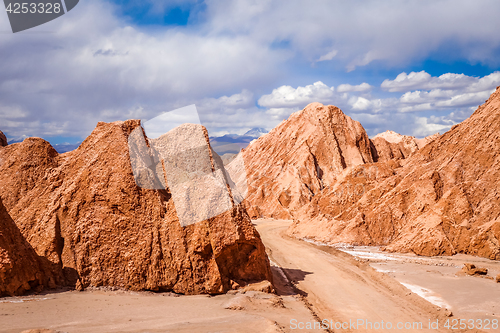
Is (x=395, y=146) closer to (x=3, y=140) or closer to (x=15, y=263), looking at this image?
(x=3, y=140)

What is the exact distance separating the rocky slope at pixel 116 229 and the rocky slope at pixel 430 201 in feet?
42.2

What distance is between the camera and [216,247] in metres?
10.2

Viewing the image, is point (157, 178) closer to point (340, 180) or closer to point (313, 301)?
point (313, 301)

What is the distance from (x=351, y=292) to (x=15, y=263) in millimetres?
10400

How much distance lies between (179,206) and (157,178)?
126cm

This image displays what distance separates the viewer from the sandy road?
10406 millimetres

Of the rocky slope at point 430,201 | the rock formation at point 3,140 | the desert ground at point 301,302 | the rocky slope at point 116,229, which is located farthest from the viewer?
the rocky slope at point 430,201

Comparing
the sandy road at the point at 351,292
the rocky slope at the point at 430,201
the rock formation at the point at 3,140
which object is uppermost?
the rock formation at the point at 3,140

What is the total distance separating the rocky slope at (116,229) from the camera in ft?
31.0

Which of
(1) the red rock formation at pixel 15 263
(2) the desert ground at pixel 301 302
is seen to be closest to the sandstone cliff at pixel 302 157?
(2) the desert ground at pixel 301 302

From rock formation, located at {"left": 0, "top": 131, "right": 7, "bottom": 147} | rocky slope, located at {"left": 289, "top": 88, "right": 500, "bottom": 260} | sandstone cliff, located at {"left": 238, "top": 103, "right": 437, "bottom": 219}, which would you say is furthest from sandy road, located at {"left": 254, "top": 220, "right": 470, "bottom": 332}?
sandstone cliff, located at {"left": 238, "top": 103, "right": 437, "bottom": 219}

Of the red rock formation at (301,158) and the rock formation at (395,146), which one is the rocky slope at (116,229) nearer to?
the red rock formation at (301,158)

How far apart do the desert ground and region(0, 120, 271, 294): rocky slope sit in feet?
1.89

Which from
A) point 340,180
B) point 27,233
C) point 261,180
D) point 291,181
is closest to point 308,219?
point 340,180
